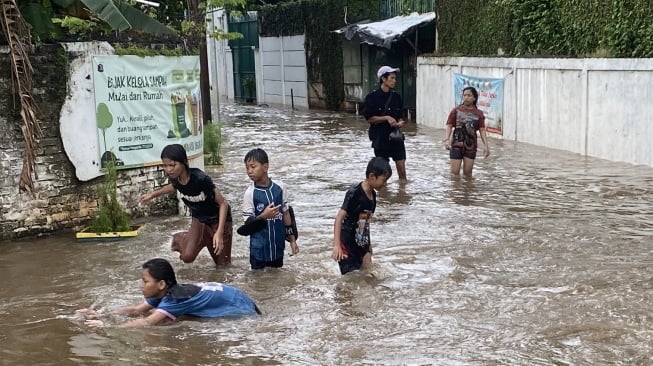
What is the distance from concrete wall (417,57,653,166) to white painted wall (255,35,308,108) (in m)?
13.0

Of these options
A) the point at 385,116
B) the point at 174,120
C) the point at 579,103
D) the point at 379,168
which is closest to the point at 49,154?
the point at 174,120

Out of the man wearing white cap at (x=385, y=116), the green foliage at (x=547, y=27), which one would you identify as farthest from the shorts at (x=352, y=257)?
the green foliage at (x=547, y=27)

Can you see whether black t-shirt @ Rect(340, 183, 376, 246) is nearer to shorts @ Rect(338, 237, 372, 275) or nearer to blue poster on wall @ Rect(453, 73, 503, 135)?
shorts @ Rect(338, 237, 372, 275)

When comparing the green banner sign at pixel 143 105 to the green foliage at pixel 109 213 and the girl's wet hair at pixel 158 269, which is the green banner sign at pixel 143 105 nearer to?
the green foliage at pixel 109 213

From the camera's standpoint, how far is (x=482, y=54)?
66.6ft

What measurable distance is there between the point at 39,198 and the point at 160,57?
2.30 meters

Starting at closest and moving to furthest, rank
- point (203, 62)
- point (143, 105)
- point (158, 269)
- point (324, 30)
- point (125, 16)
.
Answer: point (158, 269) < point (125, 16) < point (143, 105) < point (203, 62) < point (324, 30)

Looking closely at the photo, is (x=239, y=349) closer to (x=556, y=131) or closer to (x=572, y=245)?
(x=572, y=245)

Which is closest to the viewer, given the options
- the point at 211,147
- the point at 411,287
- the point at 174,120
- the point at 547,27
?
the point at 411,287

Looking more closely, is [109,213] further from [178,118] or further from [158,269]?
[158,269]

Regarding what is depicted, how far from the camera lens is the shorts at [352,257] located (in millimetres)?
7160

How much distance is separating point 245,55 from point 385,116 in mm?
27933

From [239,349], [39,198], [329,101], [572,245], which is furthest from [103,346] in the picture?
[329,101]

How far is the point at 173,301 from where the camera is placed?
19.6 feet
